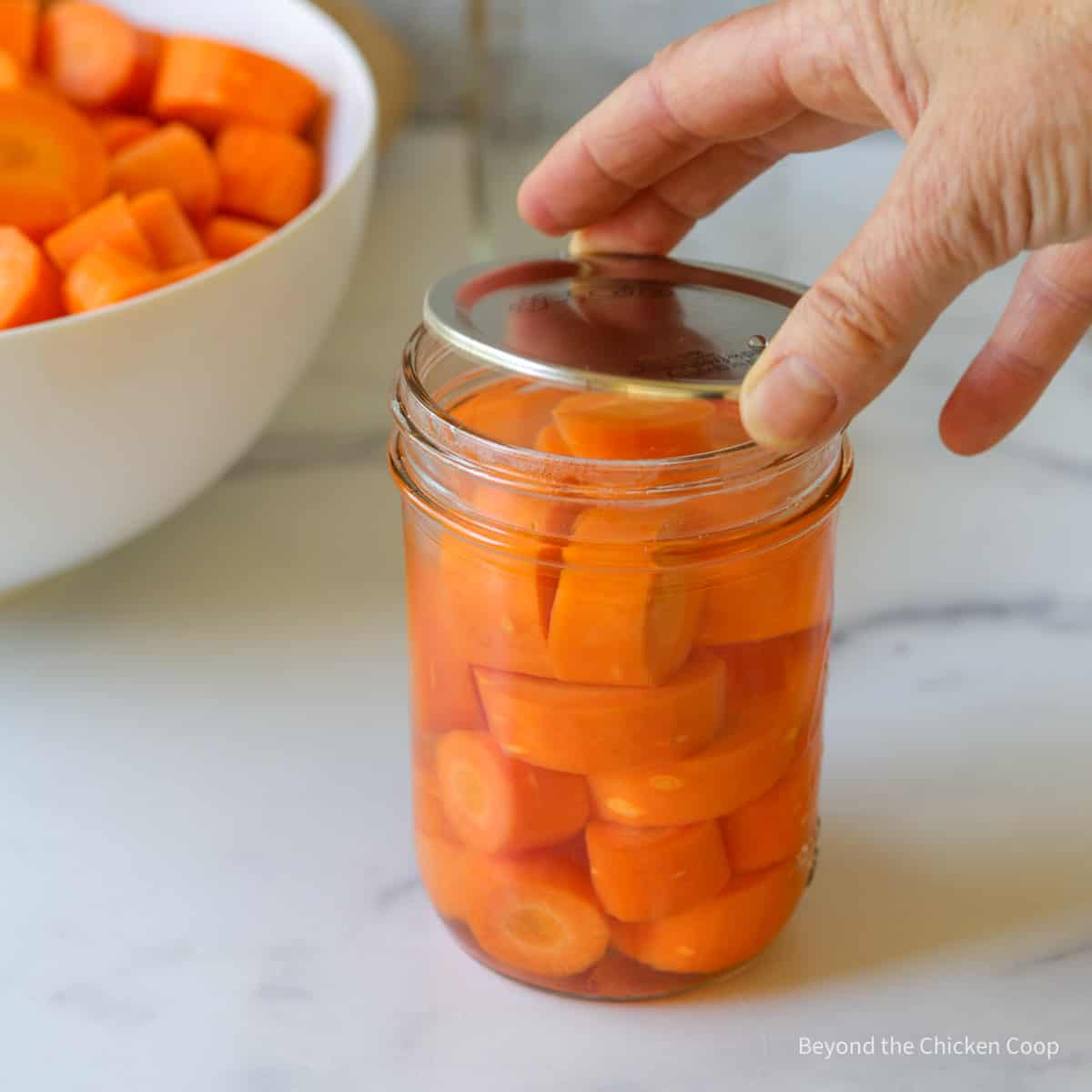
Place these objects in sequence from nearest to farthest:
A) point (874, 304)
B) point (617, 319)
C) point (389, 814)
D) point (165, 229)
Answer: point (874, 304), point (617, 319), point (389, 814), point (165, 229)

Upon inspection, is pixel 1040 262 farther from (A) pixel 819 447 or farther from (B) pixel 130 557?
(B) pixel 130 557

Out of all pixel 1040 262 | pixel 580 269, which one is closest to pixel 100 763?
pixel 580 269

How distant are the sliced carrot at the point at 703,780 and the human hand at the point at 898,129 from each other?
0.43ft

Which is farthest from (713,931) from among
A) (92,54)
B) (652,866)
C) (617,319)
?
(92,54)

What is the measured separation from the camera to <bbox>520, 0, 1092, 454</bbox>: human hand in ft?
1.48

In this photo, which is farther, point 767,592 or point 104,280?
point 104,280

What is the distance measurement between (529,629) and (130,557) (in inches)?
18.1

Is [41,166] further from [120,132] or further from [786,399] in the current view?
[786,399]

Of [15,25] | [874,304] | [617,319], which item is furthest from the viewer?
[15,25]

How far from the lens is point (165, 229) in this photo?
33.8 inches

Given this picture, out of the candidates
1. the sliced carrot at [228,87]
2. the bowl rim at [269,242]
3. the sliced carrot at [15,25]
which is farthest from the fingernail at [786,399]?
the sliced carrot at [15,25]

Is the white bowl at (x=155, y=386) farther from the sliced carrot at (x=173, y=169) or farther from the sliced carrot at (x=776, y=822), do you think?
the sliced carrot at (x=776, y=822)

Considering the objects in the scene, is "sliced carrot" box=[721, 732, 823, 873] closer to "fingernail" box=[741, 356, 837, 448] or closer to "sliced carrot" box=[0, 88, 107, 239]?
"fingernail" box=[741, 356, 837, 448]

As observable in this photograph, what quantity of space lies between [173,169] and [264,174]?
2.4 inches
